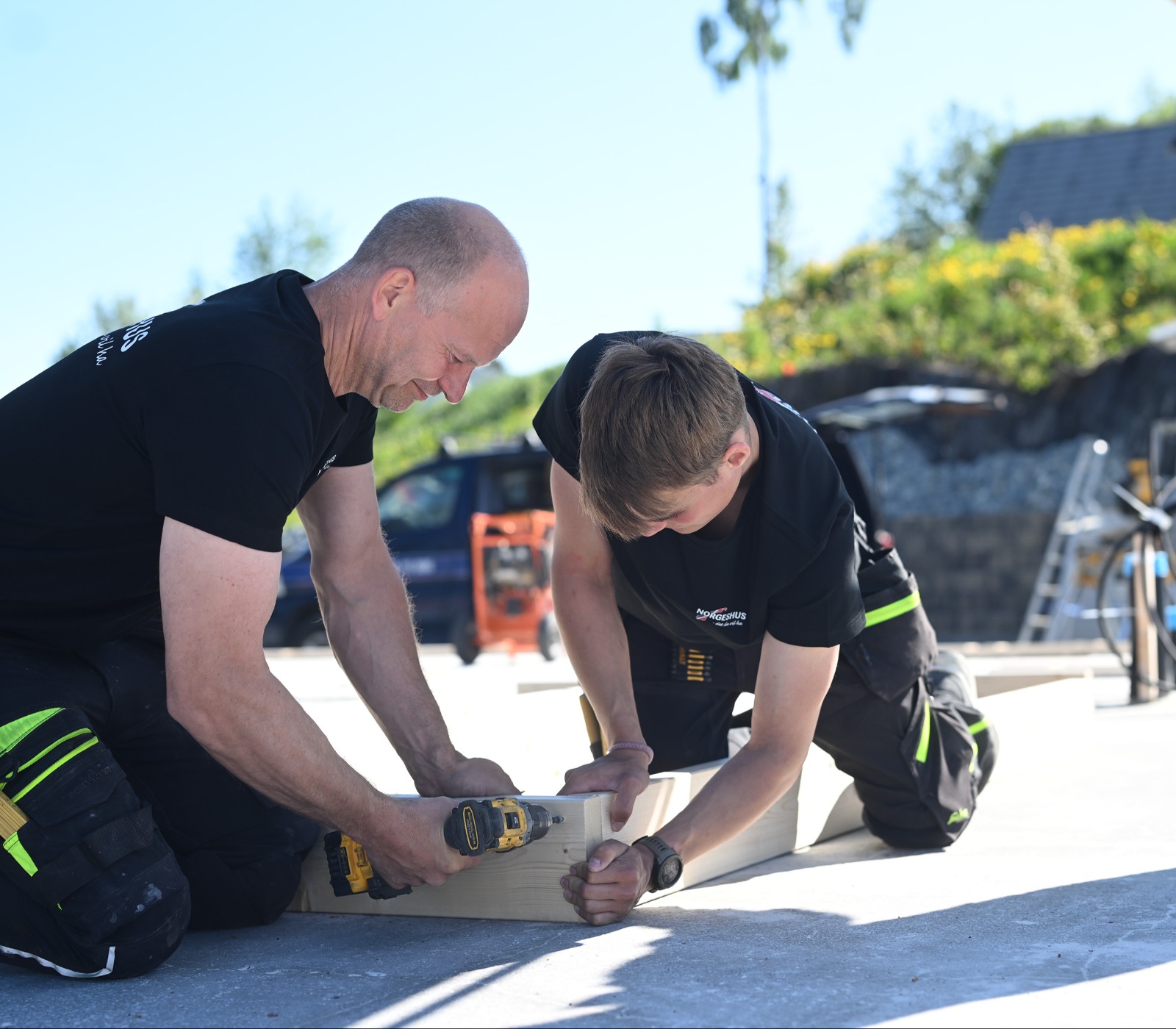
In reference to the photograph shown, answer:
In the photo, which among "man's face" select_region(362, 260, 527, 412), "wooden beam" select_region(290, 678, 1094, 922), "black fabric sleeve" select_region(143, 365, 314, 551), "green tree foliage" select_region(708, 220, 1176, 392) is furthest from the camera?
"green tree foliage" select_region(708, 220, 1176, 392)

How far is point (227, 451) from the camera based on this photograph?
190 cm

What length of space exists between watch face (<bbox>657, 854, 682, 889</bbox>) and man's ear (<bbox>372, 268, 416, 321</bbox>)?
3.80 ft

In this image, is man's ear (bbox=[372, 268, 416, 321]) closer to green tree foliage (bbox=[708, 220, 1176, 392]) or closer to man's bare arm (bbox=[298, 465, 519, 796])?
man's bare arm (bbox=[298, 465, 519, 796])

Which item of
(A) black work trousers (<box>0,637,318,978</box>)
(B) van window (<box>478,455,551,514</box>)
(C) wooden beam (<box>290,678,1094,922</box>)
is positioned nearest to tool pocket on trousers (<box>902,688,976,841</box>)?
(C) wooden beam (<box>290,678,1094,922</box>)

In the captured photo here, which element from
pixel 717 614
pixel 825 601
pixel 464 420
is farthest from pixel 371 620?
pixel 464 420

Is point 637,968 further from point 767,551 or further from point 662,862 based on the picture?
point 767,551

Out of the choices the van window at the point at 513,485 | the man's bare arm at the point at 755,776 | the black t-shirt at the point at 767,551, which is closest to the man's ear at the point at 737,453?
the black t-shirt at the point at 767,551

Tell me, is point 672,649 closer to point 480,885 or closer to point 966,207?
point 480,885

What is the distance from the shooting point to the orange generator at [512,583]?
355 inches

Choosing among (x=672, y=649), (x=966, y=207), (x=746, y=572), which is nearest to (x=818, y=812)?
(x=672, y=649)

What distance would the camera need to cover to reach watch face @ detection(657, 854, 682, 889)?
7.50 ft

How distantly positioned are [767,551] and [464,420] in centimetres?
2122

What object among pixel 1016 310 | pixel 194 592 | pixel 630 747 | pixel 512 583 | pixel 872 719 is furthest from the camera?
pixel 1016 310

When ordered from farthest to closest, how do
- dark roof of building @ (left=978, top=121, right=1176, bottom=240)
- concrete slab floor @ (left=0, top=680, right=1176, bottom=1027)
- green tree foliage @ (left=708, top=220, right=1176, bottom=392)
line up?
dark roof of building @ (left=978, top=121, right=1176, bottom=240) → green tree foliage @ (left=708, top=220, right=1176, bottom=392) → concrete slab floor @ (left=0, top=680, right=1176, bottom=1027)
